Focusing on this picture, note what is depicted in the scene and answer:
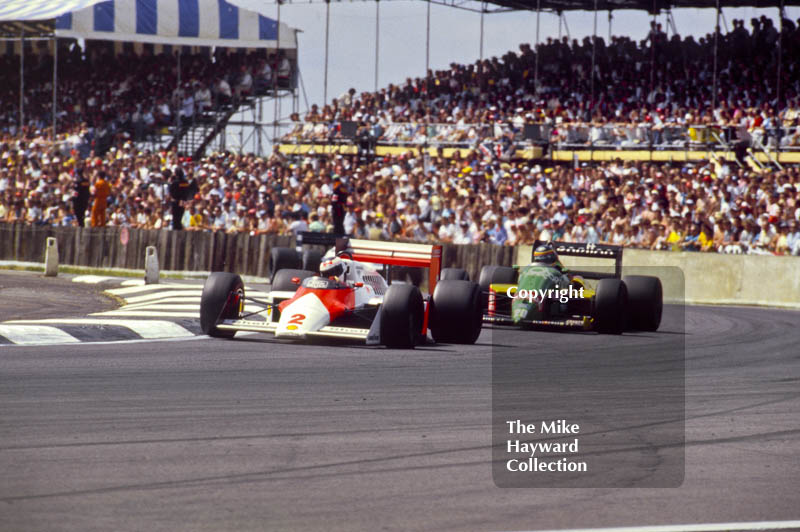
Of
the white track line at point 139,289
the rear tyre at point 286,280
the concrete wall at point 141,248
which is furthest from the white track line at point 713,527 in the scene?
the concrete wall at point 141,248

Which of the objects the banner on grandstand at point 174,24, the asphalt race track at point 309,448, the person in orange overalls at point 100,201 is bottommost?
the asphalt race track at point 309,448

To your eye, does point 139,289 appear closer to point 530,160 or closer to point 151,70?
point 530,160

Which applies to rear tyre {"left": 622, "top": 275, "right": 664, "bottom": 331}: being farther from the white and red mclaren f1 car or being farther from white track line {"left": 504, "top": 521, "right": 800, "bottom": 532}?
white track line {"left": 504, "top": 521, "right": 800, "bottom": 532}

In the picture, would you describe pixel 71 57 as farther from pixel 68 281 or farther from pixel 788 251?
pixel 788 251

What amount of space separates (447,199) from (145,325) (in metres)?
13.4

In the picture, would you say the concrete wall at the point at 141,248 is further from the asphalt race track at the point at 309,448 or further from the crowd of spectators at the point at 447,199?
the asphalt race track at the point at 309,448

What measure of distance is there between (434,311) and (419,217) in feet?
43.2

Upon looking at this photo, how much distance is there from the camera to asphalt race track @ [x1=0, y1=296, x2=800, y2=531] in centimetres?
500

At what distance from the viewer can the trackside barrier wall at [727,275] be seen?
21.0 m

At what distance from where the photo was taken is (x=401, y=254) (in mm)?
13492

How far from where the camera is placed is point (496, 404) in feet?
27.1

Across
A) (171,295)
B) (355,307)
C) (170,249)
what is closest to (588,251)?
(355,307)

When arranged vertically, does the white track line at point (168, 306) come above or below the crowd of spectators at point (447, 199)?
below

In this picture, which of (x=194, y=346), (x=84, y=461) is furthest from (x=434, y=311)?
(x=84, y=461)
